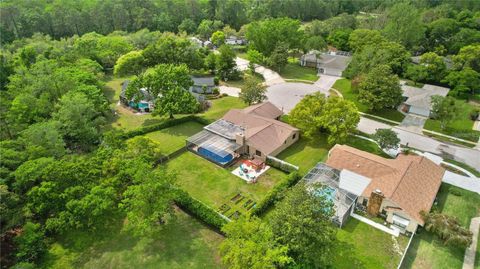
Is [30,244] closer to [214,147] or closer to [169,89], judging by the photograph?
[214,147]

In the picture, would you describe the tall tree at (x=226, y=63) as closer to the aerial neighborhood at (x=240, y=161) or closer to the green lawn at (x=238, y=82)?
the aerial neighborhood at (x=240, y=161)

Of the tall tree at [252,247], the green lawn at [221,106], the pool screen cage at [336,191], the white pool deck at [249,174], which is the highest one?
the tall tree at [252,247]

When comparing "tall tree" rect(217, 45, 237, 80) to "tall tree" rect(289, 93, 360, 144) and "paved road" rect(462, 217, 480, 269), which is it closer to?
"tall tree" rect(289, 93, 360, 144)

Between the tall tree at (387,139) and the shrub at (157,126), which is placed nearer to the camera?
the tall tree at (387,139)

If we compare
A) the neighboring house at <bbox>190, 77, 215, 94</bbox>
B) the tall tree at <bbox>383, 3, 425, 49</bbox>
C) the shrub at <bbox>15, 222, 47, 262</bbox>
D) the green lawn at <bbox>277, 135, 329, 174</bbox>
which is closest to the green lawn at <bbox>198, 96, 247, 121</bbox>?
the neighboring house at <bbox>190, 77, 215, 94</bbox>

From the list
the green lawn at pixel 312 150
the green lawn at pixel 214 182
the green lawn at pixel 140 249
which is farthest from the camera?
the green lawn at pixel 312 150

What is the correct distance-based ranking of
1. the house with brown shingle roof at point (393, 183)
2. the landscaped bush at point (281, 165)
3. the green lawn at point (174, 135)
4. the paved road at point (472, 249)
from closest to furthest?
the paved road at point (472, 249) < the house with brown shingle roof at point (393, 183) < the landscaped bush at point (281, 165) < the green lawn at point (174, 135)

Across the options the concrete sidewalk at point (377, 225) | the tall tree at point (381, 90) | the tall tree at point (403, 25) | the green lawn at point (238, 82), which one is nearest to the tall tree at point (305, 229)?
the concrete sidewalk at point (377, 225)
